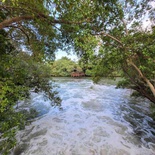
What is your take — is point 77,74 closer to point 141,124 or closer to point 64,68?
point 64,68

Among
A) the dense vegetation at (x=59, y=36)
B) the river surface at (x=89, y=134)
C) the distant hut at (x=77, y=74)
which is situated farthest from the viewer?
the distant hut at (x=77, y=74)

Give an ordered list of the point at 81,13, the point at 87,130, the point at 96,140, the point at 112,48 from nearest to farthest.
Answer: the point at 81,13 < the point at 112,48 < the point at 96,140 < the point at 87,130

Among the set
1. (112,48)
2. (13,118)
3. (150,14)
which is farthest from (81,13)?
(150,14)

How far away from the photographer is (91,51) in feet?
7.31

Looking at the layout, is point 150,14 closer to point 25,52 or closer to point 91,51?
point 91,51

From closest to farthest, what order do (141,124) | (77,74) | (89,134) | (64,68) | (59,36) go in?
(59,36) < (89,134) < (141,124) < (77,74) < (64,68)

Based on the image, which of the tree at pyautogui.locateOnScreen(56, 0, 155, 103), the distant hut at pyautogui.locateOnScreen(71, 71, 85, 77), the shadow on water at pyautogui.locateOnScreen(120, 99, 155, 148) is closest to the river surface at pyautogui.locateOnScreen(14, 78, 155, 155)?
the shadow on water at pyautogui.locateOnScreen(120, 99, 155, 148)

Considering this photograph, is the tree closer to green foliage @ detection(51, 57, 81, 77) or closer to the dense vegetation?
the dense vegetation

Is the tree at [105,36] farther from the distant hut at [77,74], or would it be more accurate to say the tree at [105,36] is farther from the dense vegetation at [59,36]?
the distant hut at [77,74]

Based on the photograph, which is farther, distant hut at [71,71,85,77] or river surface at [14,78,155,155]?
distant hut at [71,71,85,77]

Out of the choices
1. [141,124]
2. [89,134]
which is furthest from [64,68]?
[89,134]

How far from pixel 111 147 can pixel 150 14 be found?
5.02 meters

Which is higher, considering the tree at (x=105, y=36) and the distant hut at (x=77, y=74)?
the tree at (x=105, y=36)

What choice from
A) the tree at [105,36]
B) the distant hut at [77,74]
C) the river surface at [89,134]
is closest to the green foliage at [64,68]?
the distant hut at [77,74]
